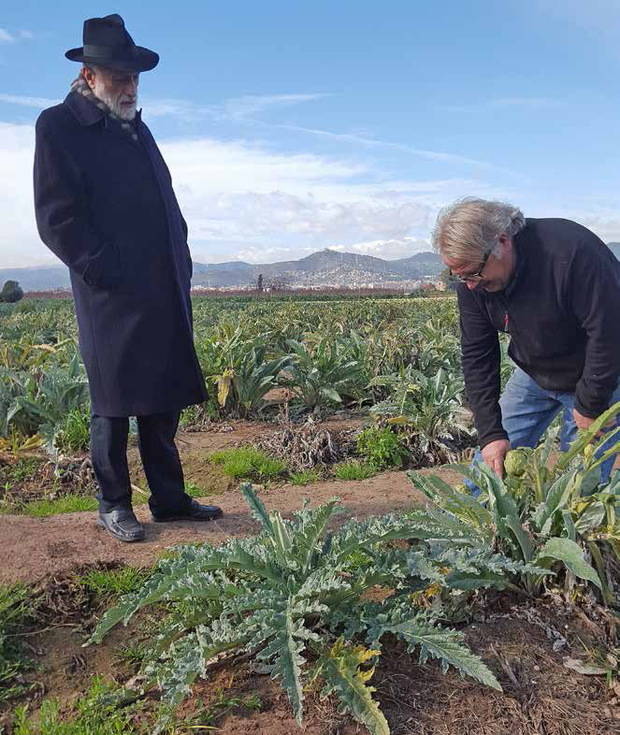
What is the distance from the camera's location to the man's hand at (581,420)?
3.28 m

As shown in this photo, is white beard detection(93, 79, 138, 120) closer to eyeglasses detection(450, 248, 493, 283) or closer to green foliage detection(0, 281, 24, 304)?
eyeglasses detection(450, 248, 493, 283)

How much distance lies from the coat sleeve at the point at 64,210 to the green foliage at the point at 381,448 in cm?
288

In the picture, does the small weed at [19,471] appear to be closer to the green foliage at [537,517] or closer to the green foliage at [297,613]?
the green foliage at [297,613]

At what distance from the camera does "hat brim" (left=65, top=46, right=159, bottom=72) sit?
3.46 metres

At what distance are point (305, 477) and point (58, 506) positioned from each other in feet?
5.70

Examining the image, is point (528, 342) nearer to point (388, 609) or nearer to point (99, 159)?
point (388, 609)

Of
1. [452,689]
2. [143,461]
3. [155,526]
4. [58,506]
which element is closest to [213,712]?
[452,689]

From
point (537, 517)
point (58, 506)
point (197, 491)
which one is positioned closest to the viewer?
point (537, 517)

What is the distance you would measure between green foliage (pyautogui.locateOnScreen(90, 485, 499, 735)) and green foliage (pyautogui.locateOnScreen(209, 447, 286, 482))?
2560 mm

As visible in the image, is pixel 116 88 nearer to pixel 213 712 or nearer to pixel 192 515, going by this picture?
pixel 192 515

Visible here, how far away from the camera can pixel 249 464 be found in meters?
5.50

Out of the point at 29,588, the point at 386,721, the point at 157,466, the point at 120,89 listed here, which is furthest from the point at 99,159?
the point at 386,721

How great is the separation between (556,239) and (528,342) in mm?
521

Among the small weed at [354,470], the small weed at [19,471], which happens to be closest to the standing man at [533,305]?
the small weed at [354,470]
